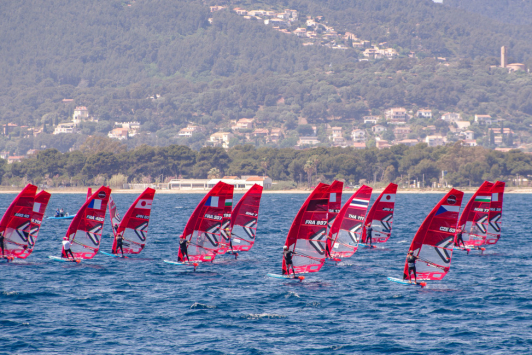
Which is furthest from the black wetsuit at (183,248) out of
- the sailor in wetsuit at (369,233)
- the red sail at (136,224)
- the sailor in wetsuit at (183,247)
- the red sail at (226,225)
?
the sailor in wetsuit at (369,233)

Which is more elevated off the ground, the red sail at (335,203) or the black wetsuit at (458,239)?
the red sail at (335,203)

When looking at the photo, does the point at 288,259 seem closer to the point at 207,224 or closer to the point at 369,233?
the point at 207,224

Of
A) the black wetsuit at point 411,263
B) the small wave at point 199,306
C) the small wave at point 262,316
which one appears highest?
the black wetsuit at point 411,263

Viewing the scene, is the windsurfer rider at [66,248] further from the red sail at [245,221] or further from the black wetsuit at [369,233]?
the black wetsuit at [369,233]

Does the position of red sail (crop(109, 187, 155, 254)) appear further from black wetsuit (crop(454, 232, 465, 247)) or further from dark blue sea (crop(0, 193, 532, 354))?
black wetsuit (crop(454, 232, 465, 247))

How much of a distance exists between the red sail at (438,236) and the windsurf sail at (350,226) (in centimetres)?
1069

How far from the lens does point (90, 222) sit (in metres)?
45.9

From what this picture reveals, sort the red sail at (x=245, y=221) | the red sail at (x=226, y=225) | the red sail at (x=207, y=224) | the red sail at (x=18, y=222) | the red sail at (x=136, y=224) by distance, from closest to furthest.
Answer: the red sail at (x=207, y=224), the red sail at (x=18, y=222), the red sail at (x=226, y=225), the red sail at (x=136, y=224), the red sail at (x=245, y=221)

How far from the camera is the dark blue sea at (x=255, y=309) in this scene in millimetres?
29844

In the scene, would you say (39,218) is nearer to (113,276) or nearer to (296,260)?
(113,276)

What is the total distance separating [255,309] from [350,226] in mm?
15753

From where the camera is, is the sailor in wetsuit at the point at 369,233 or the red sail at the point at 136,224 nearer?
the red sail at the point at 136,224

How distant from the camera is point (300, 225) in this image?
3941cm

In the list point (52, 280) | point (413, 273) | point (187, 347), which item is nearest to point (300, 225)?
point (413, 273)
